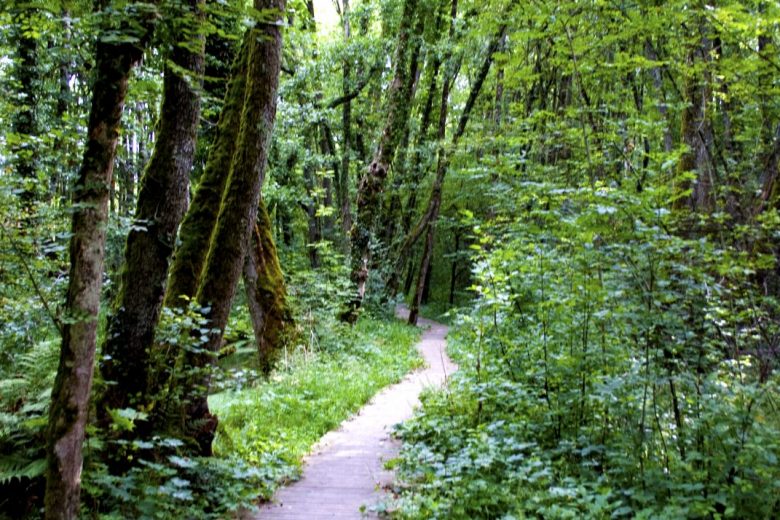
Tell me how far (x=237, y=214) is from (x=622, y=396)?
14.1 feet

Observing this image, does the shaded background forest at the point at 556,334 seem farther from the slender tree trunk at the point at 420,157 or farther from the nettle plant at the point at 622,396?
the slender tree trunk at the point at 420,157

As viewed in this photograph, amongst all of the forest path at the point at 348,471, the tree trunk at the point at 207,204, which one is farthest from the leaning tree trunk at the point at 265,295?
the tree trunk at the point at 207,204

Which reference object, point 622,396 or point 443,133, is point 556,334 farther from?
point 443,133

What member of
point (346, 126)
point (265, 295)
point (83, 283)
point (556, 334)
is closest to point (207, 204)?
point (83, 283)

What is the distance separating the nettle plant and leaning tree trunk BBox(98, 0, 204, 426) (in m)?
2.78

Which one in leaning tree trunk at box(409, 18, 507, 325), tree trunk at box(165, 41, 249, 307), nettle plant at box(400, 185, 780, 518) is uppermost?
leaning tree trunk at box(409, 18, 507, 325)

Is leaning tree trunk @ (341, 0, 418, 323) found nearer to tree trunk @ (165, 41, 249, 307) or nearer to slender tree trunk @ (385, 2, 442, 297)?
slender tree trunk @ (385, 2, 442, 297)

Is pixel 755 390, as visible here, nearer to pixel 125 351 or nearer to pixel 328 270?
pixel 125 351

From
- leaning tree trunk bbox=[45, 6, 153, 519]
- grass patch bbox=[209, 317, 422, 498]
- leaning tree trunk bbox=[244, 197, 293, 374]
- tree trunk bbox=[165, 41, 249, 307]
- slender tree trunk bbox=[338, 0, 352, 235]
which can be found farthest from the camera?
slender tree trunk bbox=[338, 0, 352, 235]

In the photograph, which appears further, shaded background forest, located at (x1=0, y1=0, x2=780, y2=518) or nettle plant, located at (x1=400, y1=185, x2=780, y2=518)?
nettle plant, located at (x1=400, y1=185, x2=780, y2=518)

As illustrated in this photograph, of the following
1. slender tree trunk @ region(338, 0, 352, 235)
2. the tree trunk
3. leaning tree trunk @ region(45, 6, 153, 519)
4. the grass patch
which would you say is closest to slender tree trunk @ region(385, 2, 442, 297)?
slender tree trunk @ region(338, 0, 352, 235)

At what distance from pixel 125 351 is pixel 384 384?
20.6 feet

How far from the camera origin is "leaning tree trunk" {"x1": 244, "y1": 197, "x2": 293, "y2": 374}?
10414 millimetres

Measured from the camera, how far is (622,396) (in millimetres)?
4926
